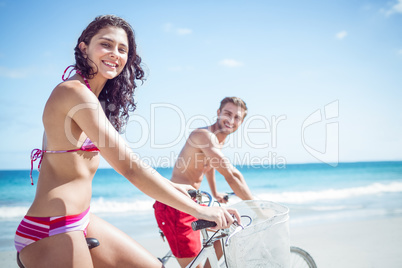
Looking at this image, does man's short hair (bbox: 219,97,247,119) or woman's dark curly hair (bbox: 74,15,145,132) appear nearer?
woman's dark curly hair (bbox: 74,15,145,132)

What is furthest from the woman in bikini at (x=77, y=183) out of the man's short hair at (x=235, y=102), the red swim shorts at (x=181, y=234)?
the man's short hair at (x=235, y=102)

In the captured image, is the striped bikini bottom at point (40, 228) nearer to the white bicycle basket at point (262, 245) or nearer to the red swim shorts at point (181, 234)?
the white bicycle basket at point (262, 245)

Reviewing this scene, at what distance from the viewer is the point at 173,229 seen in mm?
2795

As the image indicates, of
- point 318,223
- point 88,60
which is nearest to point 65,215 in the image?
point 88,60

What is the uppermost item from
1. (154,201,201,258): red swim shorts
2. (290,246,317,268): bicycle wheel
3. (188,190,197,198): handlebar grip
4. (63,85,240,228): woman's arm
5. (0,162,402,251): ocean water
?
(63,85,240,228): woman's arm

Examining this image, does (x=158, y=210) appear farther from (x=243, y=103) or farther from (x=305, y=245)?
(x=305, y=245)

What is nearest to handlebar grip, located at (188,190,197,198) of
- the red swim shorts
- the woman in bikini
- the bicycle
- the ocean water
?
the bicycle

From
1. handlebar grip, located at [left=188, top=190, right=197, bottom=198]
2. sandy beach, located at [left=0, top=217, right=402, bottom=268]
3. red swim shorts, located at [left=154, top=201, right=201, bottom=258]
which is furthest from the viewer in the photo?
sandy beach, located at [left=0, top=217, right=402, bottom=268]

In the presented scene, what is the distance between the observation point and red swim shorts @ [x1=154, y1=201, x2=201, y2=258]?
273 cm

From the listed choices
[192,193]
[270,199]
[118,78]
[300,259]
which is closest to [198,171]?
[192,193]

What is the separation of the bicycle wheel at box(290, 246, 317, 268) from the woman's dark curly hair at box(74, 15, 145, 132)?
2085 mm

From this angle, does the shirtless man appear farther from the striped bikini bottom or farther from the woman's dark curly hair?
the striped bikini bottom

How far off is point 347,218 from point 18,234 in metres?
9.04

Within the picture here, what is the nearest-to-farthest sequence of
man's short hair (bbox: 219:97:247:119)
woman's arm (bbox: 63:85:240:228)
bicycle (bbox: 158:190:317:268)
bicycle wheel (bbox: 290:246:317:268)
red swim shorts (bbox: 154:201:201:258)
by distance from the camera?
woman's arm (bbox: 63:85:240:228) → bicycle (bbox: 158:190:317:268) → red swim shorts (bbox: 154:201:201:258) → bicycle wheel (bbox: 290:246:317:268) → man's short hair (bbox: 219:97:247:119)
